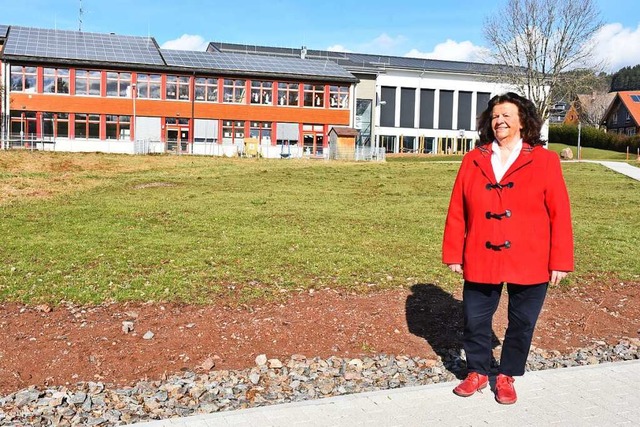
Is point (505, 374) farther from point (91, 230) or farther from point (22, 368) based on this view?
point (91, 230)

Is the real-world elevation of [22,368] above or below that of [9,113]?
below

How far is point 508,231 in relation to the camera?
178 inches

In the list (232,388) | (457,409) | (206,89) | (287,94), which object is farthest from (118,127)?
(457,409)

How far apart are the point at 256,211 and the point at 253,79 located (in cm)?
3586

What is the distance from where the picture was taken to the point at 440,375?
17.8 ft

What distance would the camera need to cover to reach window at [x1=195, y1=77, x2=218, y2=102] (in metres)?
47.7

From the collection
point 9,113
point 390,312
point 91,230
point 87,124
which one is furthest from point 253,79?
point 390,312

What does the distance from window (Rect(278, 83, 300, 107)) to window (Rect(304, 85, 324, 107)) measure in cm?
86

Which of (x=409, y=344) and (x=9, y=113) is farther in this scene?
(x=9, y=113)

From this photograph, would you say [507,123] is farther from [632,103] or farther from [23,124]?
[632,103]

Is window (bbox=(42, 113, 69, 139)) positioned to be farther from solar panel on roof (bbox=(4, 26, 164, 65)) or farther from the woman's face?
the woman's face

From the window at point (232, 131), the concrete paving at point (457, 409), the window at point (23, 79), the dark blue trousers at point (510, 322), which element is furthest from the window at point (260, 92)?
the concrete paving at point (457, 409)

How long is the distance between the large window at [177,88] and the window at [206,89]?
802 mm

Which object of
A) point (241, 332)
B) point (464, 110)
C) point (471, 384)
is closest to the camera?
point (471, 384)
